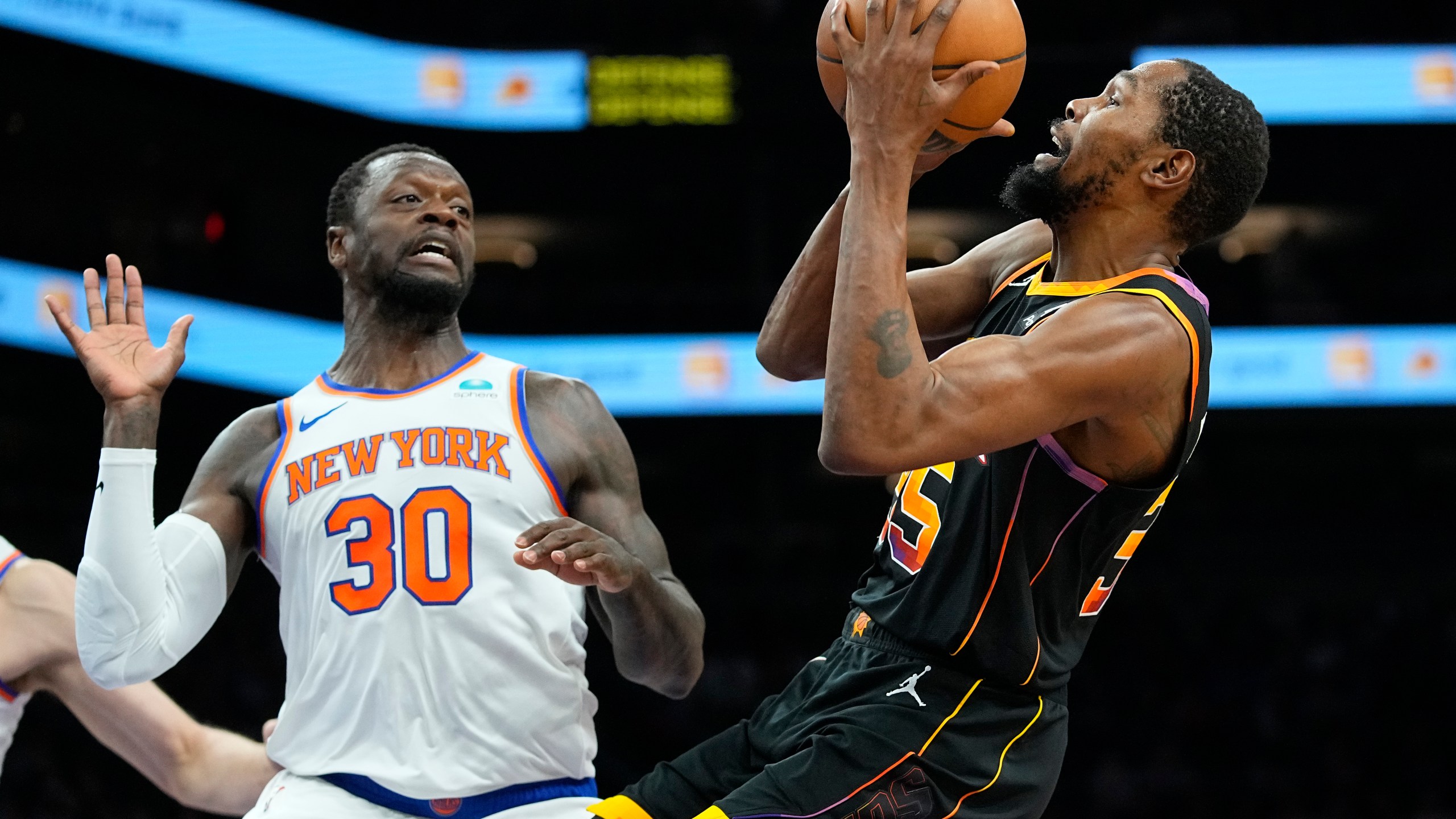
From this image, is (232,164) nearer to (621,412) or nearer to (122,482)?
(621,412)

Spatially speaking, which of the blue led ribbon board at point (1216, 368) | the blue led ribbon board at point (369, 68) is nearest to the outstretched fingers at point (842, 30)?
the blue led ribbon board at point (1216, 368)

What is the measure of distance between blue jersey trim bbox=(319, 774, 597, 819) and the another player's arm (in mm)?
412

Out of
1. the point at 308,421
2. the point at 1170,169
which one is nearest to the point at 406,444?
the point at 308,421

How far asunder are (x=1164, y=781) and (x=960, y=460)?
10817 millimetres

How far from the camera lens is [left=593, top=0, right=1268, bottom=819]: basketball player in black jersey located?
2.79 metres

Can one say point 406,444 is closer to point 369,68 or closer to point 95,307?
point 95,307

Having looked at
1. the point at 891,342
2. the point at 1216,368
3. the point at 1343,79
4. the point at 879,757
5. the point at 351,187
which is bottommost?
the point at 879,757

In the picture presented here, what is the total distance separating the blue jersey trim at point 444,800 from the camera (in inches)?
142

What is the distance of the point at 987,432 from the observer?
2.77 metres

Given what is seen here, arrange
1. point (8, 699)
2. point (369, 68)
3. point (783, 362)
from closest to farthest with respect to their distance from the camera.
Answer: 1. point (783, 362)
2. point (8, 699)
3. point (369, 68)

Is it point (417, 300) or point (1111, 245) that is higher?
point (417, 300)

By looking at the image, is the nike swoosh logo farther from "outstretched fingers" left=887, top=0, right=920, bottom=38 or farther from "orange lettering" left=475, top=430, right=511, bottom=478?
"outstretched fingers" left=887, top=0, right=920, bottom=38

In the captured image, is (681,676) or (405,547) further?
(681,676)

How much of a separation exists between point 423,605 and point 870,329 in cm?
153
